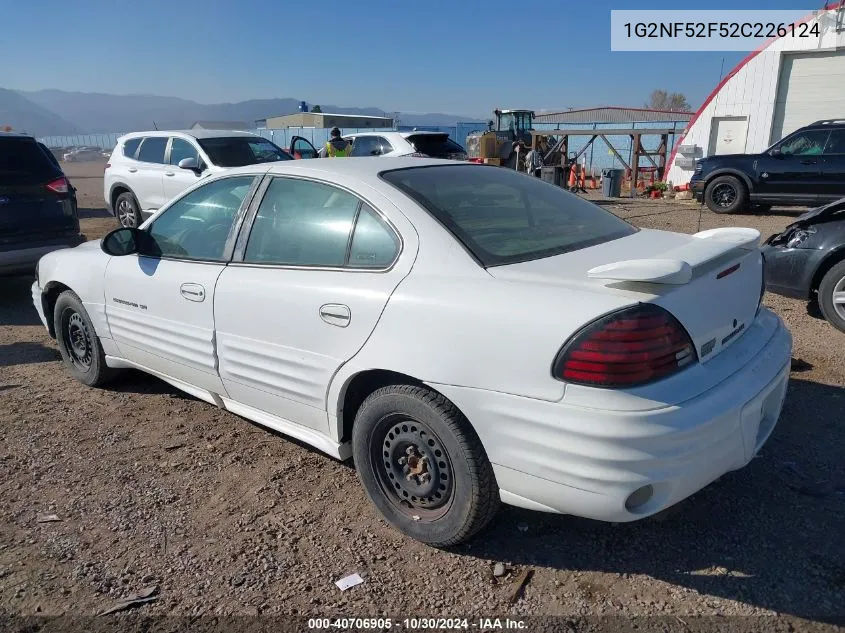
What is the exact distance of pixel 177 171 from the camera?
9.93 meters

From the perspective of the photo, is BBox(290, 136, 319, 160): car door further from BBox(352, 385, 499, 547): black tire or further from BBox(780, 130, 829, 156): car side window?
BBox(352, 385, 499, 547): black tire

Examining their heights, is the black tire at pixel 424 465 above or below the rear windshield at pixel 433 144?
below

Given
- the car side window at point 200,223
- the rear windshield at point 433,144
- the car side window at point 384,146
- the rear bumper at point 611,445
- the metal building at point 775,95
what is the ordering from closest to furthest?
the rear bumper at point 611,445, the car side window at point 200,223, the car side window at point 384,146, the rear windshield at point 433,144, the metal building at point 775,95

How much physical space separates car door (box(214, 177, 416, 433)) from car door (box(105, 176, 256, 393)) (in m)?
0.15

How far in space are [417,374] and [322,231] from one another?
38.1 inches

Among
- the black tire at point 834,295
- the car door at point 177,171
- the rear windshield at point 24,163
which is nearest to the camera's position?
the black tire at point 834,295

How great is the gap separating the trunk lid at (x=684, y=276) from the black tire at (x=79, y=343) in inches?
124

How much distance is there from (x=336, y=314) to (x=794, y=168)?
44.1ft

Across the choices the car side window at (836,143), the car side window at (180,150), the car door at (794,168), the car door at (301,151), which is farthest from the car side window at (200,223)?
the car side window at (836,143)

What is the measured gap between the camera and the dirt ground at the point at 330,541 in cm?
243

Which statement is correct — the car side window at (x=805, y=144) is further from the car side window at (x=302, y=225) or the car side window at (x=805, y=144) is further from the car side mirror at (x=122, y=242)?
the car side mirror at (x=122, y=242)

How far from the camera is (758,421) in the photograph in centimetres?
250

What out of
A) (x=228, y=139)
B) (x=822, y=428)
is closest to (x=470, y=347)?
(x=822, y=428)

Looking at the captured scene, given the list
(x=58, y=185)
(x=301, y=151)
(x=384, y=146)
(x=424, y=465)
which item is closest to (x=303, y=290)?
(x=424, y=465)
